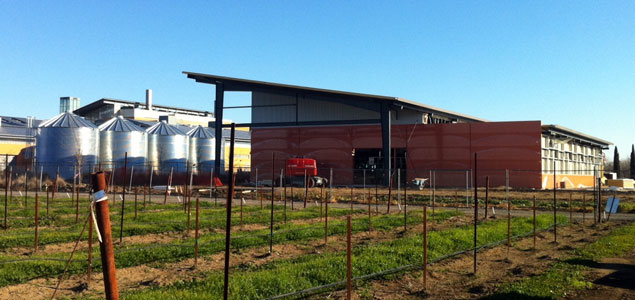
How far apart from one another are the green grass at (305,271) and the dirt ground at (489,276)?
721mm

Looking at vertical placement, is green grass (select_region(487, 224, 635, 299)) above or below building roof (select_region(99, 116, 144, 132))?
below

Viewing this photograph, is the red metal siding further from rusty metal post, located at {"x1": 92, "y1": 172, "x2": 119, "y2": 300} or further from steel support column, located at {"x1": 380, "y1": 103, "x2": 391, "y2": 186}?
rusty metal post, located at {"x1": 92, "y1": 172, "x2": 119, "y2": 300}

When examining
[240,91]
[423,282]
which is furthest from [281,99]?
[423,282]

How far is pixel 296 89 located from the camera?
5238cm

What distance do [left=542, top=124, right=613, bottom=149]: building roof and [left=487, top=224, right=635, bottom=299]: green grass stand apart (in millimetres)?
35530

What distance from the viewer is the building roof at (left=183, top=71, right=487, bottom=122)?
48.5 meters

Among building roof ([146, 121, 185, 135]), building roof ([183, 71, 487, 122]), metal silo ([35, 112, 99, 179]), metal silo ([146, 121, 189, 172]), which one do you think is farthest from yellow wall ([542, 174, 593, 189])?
metal silo ([35, 112, 99, 179])

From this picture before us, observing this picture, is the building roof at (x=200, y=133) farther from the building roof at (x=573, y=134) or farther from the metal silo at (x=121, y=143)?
the building roof at (x=573, y=134)

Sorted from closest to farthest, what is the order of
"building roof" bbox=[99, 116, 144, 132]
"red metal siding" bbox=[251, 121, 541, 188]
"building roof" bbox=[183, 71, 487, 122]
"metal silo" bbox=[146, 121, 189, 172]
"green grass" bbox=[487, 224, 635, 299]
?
"green grass" bbox=[487, 224, 635, 299]
"red metal siding" bbox=[251, 121, 541, 188]
"building roof" bbox=[183, 71, 487, 122]
"building roof" bbox=[99, 116, 144, 132]
"metal silo" bbox=[146, 121, 189, 172]

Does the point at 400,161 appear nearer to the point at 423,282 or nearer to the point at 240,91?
the point at 240,91

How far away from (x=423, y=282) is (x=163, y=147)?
190ft

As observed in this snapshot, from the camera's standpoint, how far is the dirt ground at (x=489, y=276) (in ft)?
31.9

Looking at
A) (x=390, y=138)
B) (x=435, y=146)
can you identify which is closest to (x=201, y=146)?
(x=390, y=138)

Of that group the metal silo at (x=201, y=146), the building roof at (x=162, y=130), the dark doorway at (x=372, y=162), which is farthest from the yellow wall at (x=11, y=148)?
the dark doorway at (x=372, y=162)
